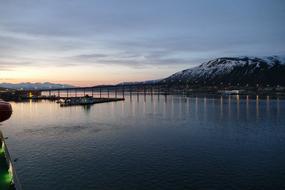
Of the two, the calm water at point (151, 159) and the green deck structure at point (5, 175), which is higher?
the green deck structure at point (5, 175)

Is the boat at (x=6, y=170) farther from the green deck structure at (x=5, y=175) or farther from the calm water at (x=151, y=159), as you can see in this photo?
the calm water at (x=151, y=159)

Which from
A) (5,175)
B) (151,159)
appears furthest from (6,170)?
(151,159)

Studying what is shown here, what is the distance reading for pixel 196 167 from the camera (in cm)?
3212

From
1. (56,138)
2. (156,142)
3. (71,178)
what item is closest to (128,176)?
(71,178)

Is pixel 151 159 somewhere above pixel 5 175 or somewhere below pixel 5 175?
below

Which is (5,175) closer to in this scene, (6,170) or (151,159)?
(6,170)

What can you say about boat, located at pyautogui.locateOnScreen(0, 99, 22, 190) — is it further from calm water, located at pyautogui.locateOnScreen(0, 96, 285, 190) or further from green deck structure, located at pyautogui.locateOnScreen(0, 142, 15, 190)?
calm water, located at pyautogui.locateOnScreen(0, 96, 285, 190)

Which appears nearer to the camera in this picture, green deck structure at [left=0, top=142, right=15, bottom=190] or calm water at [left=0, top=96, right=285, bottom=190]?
green deck structure at [left=0, top=142, right=15, bottom=190]

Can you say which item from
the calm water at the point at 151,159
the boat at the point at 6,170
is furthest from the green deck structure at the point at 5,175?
the calm water at the point at 151,159

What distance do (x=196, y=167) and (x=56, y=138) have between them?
2987cm

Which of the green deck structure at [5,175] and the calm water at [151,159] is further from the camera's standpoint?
the calm water at [151,159]

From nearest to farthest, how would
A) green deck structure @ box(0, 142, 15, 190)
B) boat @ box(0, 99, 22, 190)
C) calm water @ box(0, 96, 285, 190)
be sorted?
green deck structure @ box(0, 142, 15, 190), boat @ box(0, 99, 22, 190), calm water @ box(0, 96, 285, 190)

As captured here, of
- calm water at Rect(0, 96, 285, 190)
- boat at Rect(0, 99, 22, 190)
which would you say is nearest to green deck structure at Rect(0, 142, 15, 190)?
boat at Rect(0, 99, 22, 190)

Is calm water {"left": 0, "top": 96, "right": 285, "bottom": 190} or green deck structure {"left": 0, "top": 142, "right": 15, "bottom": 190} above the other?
green deck structure {"left": 0, "top": 142, "right": 15, "bottom": 190}
